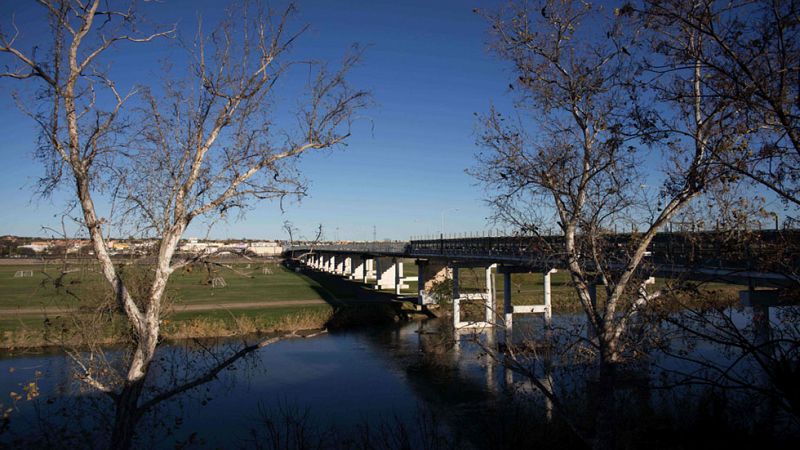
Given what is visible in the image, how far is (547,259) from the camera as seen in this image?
1111 centimetres

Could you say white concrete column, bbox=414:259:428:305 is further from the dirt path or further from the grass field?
the dirt path

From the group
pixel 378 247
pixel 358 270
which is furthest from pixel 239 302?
pixel 358 270

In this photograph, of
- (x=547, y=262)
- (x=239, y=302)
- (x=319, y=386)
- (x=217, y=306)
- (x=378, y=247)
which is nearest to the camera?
(x=547, y=262)

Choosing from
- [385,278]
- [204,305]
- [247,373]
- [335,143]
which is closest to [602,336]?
[335,143]

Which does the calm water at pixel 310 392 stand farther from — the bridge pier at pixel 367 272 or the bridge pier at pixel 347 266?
the bridge pier at pixel 347 266

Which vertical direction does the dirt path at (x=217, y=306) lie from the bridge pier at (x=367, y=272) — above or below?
below

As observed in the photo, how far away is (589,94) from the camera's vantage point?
10867mm

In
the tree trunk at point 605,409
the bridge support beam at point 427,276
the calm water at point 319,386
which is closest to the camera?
the tree trunk at point 605,409

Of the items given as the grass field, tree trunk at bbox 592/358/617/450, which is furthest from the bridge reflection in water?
the grass field

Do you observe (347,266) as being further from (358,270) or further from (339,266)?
(358,270)

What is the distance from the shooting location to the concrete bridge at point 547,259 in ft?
32.1

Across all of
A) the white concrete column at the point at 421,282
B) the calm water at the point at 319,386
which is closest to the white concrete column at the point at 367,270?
the white concrete column at the point at 421,282

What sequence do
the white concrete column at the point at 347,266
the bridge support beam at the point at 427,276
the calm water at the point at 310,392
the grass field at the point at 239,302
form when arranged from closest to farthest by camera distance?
the calm water at the point at 310,392, the grass field at the point at 239,302, the bridge support beam at the point at 427,276, the white concrete column at the point at 347,266

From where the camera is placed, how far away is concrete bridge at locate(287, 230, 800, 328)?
979cm
